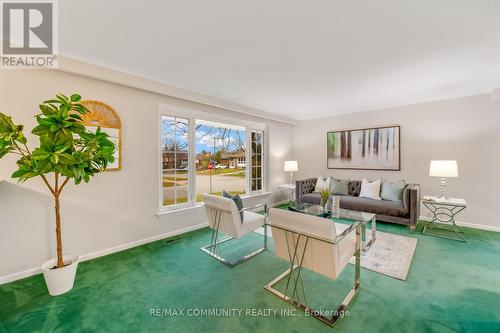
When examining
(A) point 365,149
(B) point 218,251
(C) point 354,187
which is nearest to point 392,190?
(C) point 354,187

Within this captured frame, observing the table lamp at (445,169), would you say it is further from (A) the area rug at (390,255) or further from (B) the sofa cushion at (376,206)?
(A) the area rug at (390,255)

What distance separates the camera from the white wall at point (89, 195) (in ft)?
7.39

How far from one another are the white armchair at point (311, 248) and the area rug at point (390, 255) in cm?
59

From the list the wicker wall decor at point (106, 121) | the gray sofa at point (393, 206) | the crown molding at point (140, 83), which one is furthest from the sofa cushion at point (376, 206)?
the wicker wall decor at point (106, 121)

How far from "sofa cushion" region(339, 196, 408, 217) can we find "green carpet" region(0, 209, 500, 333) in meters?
1.03

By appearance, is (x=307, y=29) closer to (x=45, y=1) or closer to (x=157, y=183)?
(x=45, y=1)

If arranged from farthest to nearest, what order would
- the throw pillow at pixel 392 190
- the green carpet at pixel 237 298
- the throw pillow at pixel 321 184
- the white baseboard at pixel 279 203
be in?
1. the white baseboard at pixel 279 203
2. the throw pillow at pixel 321 184
3. the throw pillow at pixel 392 190
4. the green carpet at pixel 237 298

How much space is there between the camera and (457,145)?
3.93 m

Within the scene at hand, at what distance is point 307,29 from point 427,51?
1.57 meters

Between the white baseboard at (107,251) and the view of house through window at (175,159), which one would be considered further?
the view of house through window at (175,159)

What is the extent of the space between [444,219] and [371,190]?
1.39m

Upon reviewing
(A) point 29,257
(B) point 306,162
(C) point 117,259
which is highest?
(B) point 306,162

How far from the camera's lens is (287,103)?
15.1 ft

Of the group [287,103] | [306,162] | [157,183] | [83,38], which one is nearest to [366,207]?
[306,162]
